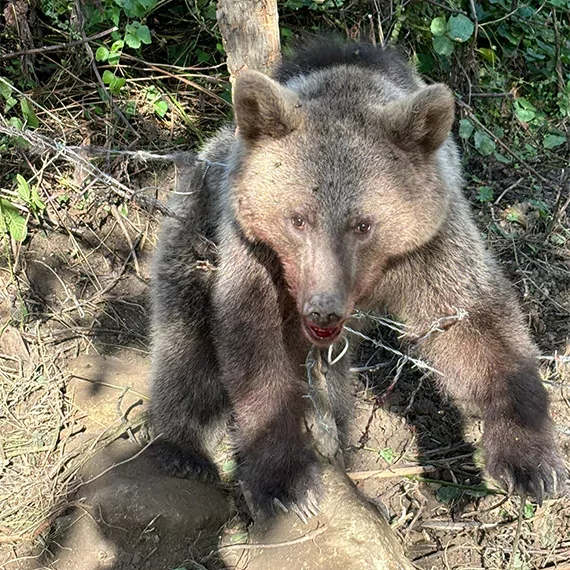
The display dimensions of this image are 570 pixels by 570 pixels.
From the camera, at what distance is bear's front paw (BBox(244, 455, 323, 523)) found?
11.5 ft

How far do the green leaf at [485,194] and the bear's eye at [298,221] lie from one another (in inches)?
105

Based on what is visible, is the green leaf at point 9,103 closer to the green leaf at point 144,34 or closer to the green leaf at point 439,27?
the green leaf at point 144,34

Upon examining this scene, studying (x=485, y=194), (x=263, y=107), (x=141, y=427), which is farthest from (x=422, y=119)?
(x=141, y=427)

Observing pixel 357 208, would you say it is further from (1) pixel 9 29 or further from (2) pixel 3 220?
(1) pixel 9 29

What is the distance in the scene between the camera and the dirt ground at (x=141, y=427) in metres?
3.86

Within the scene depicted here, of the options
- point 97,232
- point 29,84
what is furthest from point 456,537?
point 29,84

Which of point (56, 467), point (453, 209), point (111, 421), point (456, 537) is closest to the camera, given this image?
point (453, 209)

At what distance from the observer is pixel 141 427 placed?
4559 mm

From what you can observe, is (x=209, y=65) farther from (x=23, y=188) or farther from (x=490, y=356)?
(x=490, y=356)

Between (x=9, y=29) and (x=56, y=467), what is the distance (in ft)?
11.1

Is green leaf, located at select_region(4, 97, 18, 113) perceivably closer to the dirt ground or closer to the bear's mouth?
the dirt ground

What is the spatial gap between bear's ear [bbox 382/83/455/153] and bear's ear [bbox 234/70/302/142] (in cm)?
41

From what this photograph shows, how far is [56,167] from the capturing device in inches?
211

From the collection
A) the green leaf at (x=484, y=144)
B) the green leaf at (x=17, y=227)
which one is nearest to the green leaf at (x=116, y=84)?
the green leaf at (x=17, y=227)
